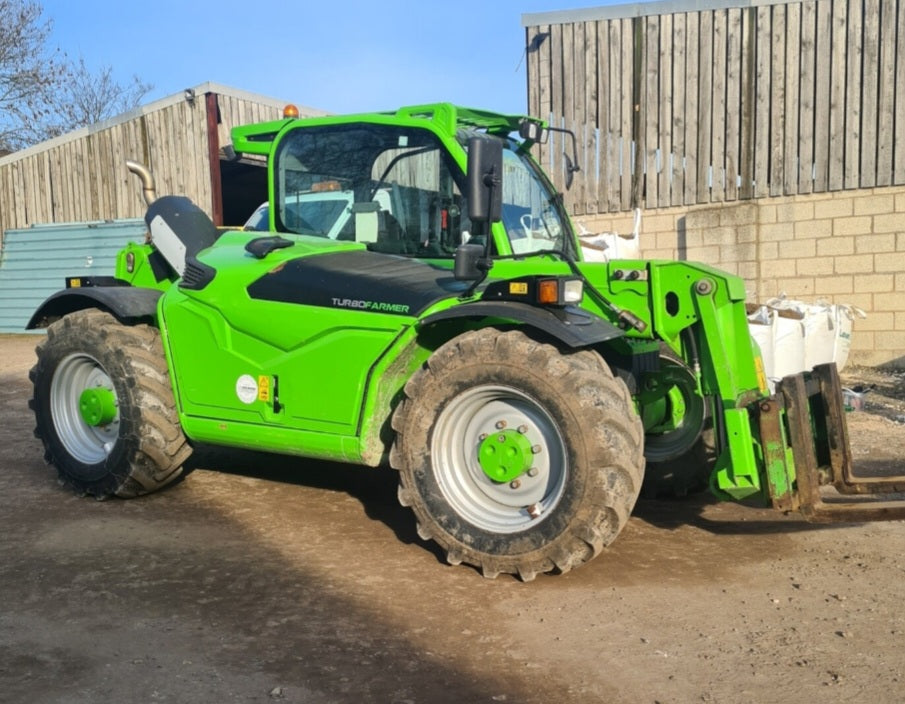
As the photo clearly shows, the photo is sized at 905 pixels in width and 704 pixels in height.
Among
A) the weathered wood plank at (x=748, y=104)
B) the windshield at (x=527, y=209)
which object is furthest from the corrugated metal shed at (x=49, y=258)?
the windshield at (x=527, y=209)

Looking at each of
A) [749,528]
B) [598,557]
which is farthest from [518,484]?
[749,528]

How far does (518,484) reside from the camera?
→ 438cm

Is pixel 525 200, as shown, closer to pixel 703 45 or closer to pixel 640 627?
pixel 640 627

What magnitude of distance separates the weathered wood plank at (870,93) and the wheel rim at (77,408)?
30.6 feet

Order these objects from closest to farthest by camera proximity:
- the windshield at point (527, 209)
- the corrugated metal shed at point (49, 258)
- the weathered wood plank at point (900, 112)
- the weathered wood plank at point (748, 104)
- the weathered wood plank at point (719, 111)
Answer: the windshield at point (527, 209) → the weathered wood plank at point (900, 112) → the weathered wood plank at point (748, 104) → the weathered wood plank at point (719, 111) → the corrugated metal shed at point (49, 258)

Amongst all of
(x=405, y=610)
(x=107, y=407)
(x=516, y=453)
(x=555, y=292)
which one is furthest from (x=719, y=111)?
(x=405, y=610)

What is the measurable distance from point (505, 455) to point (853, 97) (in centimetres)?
916

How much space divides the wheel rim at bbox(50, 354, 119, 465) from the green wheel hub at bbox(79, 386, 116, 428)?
0.10 metres

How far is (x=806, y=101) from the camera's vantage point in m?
11.5

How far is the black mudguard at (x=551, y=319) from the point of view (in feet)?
13.6

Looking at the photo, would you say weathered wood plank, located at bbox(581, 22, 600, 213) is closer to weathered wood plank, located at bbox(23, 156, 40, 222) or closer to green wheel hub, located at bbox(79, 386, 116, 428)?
green wheel hub, located at bbox(79, 386, 116, 428)

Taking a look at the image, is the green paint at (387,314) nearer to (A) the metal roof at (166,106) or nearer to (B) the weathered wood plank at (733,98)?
(B) the weathered wood plank at (733,98)

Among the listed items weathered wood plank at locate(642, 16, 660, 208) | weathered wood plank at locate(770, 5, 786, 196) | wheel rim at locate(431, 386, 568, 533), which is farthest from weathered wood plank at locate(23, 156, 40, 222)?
wheel rim at locate(431, 386, 568, 533)

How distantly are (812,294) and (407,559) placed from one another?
8.52 meters
